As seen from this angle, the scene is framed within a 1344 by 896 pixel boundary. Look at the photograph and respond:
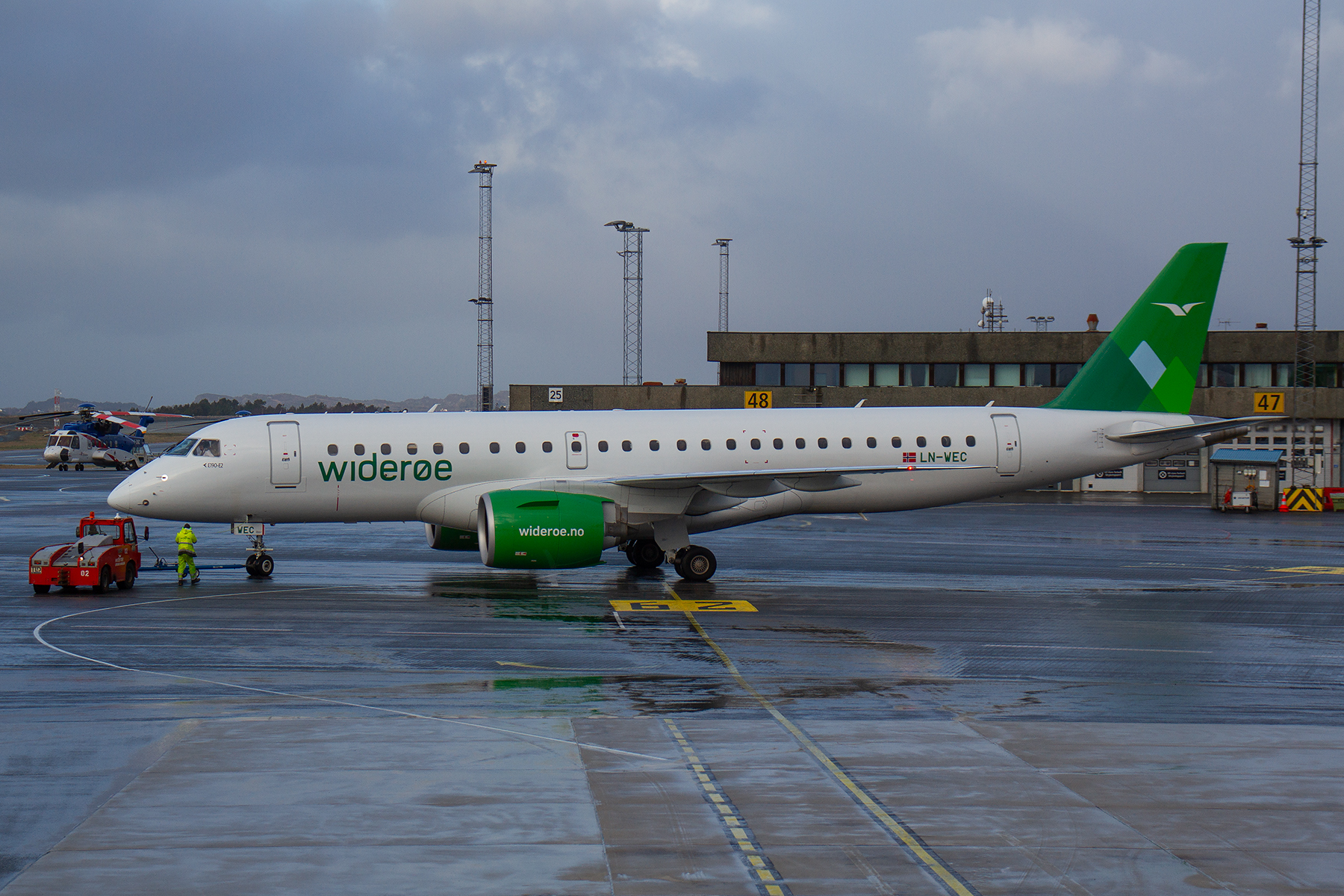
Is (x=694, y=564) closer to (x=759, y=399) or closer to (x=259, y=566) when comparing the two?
(x=259, y=566)

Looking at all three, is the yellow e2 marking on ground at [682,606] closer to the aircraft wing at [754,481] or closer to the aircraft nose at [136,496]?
the aircraft wing at [754,481]

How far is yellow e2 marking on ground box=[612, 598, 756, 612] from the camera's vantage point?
861 inches

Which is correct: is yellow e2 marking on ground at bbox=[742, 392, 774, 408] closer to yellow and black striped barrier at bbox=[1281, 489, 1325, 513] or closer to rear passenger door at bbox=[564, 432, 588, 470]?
yellow and black striped barrier at bbox=[1281, 489, 1325, 513]

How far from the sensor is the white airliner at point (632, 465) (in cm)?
2528

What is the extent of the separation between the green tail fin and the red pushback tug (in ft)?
75.9

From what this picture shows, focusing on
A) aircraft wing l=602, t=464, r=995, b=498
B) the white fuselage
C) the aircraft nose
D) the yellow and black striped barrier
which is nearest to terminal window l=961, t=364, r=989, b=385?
the yellow and black striped barrier

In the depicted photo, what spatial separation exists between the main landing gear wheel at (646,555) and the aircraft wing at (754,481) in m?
2.73

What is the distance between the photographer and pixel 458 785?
1066 centimetres

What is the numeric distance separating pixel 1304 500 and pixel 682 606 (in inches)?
1555

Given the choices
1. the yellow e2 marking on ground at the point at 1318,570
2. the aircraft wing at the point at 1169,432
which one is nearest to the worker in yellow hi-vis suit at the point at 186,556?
the aircraft wing at the point at 1169,432

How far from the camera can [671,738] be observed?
12.3 m

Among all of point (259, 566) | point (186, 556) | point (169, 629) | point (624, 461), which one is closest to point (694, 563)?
point (624, 461)

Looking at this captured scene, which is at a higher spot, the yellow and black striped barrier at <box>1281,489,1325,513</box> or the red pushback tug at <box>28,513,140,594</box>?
the red pushback tug at <box>28,513,140,594</box>

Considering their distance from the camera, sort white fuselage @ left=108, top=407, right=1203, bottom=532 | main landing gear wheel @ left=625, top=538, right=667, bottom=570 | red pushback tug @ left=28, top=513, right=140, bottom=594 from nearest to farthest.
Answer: red pushback tug @ left=28, top=513, right=140, bottom=594 → white fuselage @ left=108, top=407, right=1203, bottom=532 → main landing gear wheel @ left=625, top=538, right=667, bottom=570
